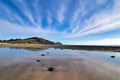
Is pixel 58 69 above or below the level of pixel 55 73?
above

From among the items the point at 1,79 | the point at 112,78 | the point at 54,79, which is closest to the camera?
the point at 1,79

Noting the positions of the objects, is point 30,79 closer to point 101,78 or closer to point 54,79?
point 54,79

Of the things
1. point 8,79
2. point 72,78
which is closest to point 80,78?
point 72,78

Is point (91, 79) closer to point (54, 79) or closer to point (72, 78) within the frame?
point (72, 78)

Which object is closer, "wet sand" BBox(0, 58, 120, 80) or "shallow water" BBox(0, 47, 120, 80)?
"wet sand" BBox(0, 58, 120, 80)

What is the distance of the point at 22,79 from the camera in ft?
37.1

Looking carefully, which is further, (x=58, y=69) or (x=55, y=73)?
(x=58, y=69)

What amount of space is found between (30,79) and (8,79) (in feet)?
5.58

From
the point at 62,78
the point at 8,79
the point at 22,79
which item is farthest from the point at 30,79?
the point at 62,78

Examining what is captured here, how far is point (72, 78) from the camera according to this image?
12.5 m

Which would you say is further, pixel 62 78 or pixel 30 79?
pixel 62 78

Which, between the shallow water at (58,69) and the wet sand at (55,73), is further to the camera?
the shallow water at (58,69)

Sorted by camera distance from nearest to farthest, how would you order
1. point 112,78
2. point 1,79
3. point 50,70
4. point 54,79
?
1. point 1,79
2. point 54,79
3. point 112,78
4. point 50,70

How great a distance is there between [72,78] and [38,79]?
303 centimetres
